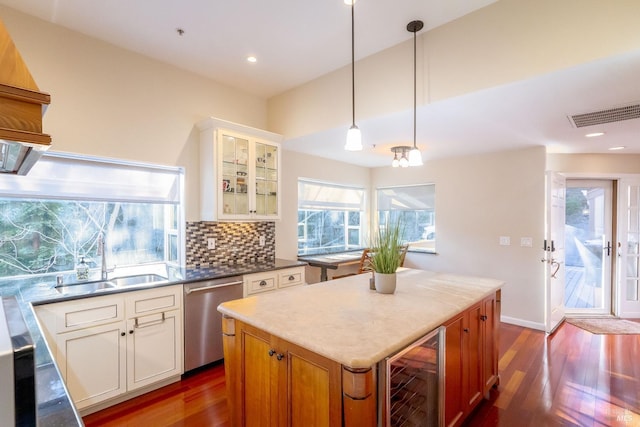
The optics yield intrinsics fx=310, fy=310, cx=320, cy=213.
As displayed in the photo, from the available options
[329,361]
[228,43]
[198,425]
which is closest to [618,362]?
[329,361]

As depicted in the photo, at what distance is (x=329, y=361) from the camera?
50.8 inches

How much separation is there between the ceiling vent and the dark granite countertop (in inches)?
120

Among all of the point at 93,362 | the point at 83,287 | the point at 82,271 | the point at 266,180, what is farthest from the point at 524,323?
the point at 82,271

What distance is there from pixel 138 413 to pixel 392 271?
2089mm

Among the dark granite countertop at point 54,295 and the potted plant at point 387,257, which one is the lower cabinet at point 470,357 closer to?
the potted plant at point 387,257

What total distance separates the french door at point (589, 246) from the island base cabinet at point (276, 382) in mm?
4754

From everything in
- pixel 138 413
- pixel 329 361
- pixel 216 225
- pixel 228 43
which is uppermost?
pixel 228 43

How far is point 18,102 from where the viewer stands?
25.5 inches

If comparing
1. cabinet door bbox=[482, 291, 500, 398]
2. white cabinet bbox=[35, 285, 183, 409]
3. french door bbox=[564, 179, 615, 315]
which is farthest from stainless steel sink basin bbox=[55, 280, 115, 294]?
french door bbox=[564, 179, 615, 315]

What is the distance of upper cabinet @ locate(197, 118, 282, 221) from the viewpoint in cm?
314

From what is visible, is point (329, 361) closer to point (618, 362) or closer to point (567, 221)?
point (618, 362)

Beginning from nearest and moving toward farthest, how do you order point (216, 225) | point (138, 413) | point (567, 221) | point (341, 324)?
point (341, 324), point (138, 413), point (216, 225), point (567, 221)

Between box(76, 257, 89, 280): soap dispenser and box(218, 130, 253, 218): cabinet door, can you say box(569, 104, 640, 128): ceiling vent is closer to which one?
box(218, 130, 253, 218): cabinet door

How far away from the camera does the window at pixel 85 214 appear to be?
2477 mm
